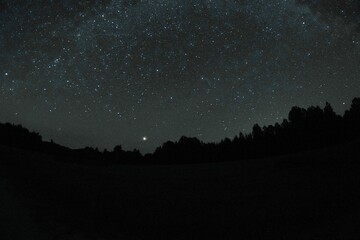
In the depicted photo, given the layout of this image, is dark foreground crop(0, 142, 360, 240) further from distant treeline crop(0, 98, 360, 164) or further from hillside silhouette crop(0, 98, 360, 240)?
distant treeline crop(0, 98, 360, 164)

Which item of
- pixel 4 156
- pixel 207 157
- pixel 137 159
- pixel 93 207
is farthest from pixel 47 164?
pixel 207 157

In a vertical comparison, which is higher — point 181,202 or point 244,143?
point 244,143

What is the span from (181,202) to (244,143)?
3190cm

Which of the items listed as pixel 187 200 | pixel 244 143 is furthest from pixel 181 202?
pixel 244 143

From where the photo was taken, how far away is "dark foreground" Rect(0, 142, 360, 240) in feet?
53.2

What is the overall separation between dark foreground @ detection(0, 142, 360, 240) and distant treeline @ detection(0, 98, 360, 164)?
13.7 metres

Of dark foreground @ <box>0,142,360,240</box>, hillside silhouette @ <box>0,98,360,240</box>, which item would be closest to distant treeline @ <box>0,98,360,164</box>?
hillside silhouette @ <box>0,98,360,240</box>

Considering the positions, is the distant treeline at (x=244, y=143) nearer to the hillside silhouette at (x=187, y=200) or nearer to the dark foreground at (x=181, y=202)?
the hillside silhouette at (x=187, y=200)

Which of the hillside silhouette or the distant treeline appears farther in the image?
the distant treeline

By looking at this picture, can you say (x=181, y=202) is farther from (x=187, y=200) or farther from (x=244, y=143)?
(x=244, y=143)

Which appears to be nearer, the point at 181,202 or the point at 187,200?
the point at 181,202

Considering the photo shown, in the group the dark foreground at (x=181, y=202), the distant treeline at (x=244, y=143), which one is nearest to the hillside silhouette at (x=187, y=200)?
the dark foreground at (x=181, y=202)

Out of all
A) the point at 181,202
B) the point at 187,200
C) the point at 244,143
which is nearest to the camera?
the point at 181,202

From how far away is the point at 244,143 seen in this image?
176 feet
